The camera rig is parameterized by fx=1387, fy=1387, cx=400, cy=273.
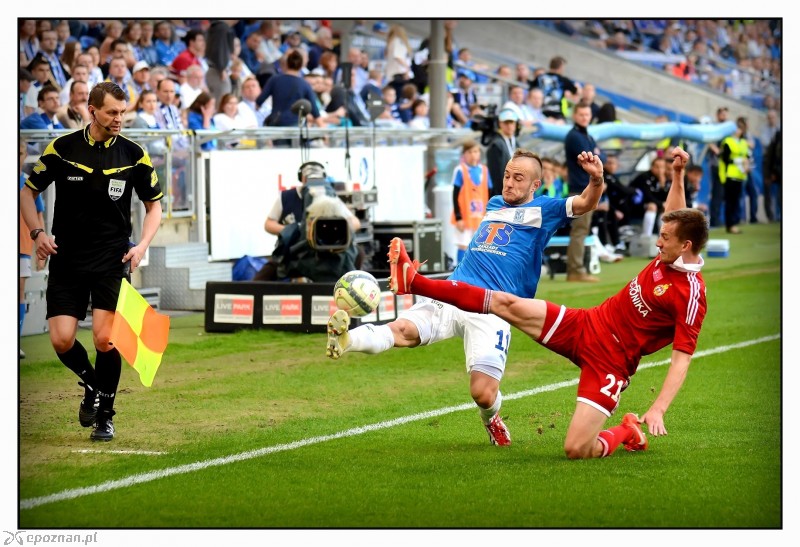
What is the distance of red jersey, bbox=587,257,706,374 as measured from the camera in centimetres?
781

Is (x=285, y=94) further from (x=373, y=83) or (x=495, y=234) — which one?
(x=495, y=234)

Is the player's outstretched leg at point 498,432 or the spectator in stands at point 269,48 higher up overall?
the spectator in stands at point 269,48

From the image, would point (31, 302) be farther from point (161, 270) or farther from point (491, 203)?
point (491, 203)

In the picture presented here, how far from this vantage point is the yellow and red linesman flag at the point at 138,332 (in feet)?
27.6

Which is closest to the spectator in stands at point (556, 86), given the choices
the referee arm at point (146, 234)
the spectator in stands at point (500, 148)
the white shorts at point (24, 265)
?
the spectator in stands at point (500, 148)

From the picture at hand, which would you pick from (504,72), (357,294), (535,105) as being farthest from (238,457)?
(504,72)

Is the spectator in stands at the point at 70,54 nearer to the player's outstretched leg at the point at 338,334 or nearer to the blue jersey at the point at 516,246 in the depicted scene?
the blue jersey at the point at 516,246

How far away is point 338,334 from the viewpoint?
786 centimetres

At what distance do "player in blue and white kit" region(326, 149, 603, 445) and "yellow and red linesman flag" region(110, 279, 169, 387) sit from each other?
4.78 ft

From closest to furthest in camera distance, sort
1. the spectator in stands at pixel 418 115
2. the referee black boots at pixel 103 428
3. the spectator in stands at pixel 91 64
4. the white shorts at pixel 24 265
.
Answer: the referee black boots at pixel 103 428 < the white shorts at pixel 24 265 < the spectator in stands at pixel 91 64 < the spectator in stands at pixel 418 115

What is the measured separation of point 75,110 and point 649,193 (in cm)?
1218

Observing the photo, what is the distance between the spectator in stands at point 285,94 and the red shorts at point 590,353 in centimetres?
1050

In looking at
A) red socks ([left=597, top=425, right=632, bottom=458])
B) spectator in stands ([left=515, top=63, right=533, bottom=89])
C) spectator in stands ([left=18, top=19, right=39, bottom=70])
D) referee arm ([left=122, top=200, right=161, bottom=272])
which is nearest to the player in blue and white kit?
red socks ([left=597, top=425, right=632, bottom=458])

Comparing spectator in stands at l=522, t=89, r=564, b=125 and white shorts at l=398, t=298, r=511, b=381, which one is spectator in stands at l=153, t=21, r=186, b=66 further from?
white shorts at l=398, t=298, r=511, b=381
